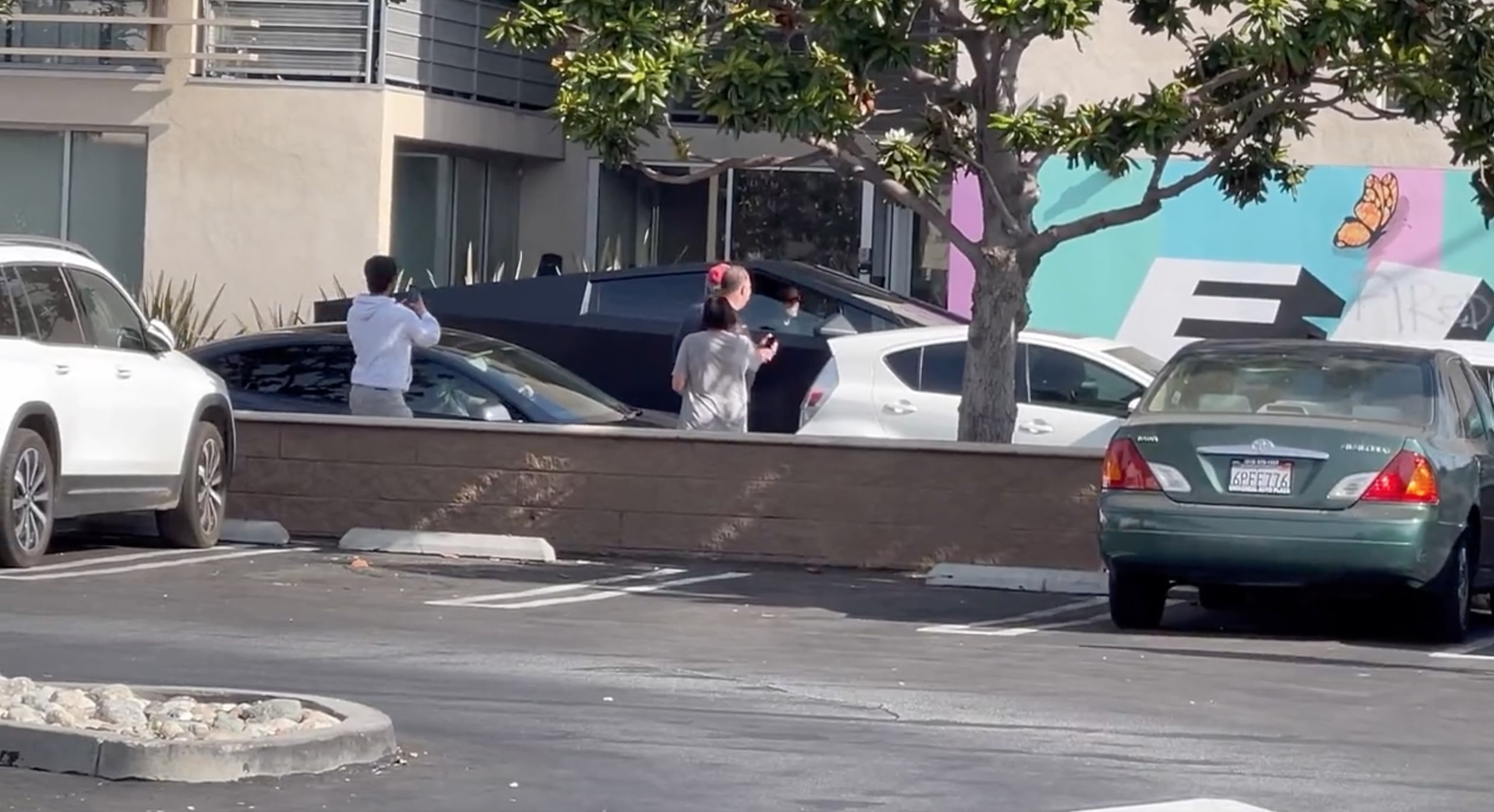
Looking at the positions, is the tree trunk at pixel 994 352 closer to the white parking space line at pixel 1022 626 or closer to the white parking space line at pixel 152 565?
the white parking space line at pixel 1022 626

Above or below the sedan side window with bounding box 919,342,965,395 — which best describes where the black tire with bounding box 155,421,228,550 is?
below

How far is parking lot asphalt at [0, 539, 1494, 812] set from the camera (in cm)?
747

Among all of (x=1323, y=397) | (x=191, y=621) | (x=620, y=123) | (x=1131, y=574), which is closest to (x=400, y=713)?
(x=191, y=621)

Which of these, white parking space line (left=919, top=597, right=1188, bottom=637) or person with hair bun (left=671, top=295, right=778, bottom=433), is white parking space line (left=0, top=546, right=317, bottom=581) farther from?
white parking space line (left=919, top=597, right=1188, bottom=637)

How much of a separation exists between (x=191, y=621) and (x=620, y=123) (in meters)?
4.49

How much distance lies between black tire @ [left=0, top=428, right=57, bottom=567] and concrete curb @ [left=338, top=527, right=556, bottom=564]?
96.0 inches

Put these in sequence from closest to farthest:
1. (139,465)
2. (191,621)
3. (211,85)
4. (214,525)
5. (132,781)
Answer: (132,781)
(191,621)
(139,465)
(214,525)
(211,85)

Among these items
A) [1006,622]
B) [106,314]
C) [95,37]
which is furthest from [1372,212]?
[106,314]

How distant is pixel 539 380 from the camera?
664 inches

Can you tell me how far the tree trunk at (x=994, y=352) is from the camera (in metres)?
15.5

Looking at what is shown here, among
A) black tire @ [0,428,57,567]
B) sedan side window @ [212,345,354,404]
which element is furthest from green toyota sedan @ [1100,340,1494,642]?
sedan side window @ [212,345,354,404]

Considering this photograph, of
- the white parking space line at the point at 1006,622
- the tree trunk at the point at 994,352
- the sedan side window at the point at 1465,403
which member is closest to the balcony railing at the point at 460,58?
the tree trunk at the point at 994,352

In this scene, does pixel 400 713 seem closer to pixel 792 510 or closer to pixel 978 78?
pixel 792 510

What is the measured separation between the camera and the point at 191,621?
37.2ft
